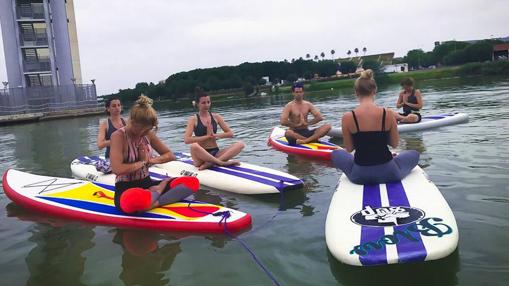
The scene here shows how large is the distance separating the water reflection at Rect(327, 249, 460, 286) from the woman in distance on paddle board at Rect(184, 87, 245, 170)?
3.93 m

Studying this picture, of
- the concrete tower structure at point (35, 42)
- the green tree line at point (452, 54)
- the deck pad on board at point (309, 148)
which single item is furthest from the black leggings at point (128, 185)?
the green tree line at point (452, 54)

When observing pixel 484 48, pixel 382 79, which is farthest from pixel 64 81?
pixel 484 48

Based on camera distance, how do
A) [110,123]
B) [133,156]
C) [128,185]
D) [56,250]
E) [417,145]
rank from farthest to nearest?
[417,145] → [110,123] → [128,185] → [133,156] → [56,250]

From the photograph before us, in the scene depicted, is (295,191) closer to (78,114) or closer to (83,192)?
(83,192)

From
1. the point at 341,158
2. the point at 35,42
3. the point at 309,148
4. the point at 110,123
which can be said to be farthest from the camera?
the point at 35,42

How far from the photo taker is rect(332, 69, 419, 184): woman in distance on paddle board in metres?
4.97

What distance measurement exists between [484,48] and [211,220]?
87.2 metres

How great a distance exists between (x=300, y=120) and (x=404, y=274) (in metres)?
6.31

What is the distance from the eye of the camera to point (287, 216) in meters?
5.38

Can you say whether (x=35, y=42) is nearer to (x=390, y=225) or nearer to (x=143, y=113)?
(x=143, y=113)

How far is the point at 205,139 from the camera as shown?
7.54 meters

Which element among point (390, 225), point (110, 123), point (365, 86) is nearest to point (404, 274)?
point (390, 225)

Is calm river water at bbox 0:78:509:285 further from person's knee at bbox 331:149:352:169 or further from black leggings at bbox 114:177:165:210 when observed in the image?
person's knee at bbox 331:149:352:169

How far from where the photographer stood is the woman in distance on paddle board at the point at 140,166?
4621 millimetres
